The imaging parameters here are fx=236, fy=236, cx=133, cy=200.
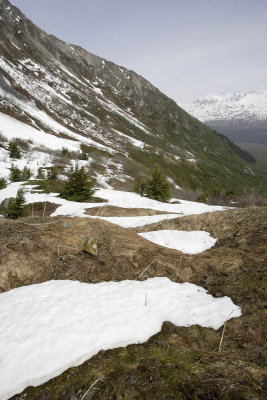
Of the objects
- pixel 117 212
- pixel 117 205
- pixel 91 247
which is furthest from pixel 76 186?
pixel 91 247

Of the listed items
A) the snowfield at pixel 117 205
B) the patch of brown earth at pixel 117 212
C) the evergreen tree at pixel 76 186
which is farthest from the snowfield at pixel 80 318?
the evergreen tree at pixel 76 186

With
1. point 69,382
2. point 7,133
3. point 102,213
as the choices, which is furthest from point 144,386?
point 7,133

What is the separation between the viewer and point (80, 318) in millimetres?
5203

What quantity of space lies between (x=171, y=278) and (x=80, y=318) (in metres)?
3.01

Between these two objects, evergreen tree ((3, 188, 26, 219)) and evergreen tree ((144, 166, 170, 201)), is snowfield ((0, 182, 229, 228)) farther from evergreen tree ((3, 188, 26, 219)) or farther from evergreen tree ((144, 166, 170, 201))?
evergreen tree ((144, 166, 170, 201))

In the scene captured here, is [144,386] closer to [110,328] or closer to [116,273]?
[110,328]

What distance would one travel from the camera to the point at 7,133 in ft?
221

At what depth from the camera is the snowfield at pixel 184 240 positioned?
30.1 ft

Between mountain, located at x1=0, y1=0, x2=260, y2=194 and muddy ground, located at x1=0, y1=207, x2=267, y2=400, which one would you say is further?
mountain, located at x1=0, y1=0, x2=260, y2=194

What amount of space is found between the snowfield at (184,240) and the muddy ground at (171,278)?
0.44 m

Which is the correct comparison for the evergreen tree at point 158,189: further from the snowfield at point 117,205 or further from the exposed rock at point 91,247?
the exposed rock at point 91,247

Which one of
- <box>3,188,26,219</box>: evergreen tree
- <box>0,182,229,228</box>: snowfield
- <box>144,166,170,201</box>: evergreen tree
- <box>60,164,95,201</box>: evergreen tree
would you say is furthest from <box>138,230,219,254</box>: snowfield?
<box>144,166,170,201</box>: evergreen tree

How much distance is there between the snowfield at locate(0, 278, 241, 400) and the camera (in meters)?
4.21

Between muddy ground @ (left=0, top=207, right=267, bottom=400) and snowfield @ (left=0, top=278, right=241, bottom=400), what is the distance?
9.5 inches
